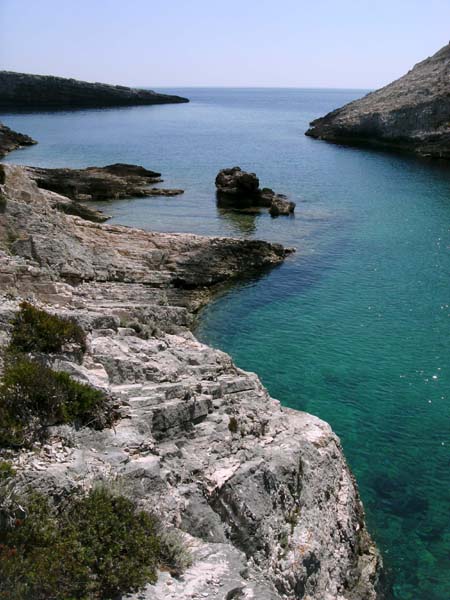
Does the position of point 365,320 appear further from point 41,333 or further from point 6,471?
point 6,471

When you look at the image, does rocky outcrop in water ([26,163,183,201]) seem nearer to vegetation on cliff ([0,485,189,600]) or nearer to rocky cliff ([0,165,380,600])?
rocky cliff ([0,165,380,600])

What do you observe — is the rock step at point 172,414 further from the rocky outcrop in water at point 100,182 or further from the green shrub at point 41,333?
the rocky outcrop in water at point 100,182

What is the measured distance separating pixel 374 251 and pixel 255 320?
1853cm

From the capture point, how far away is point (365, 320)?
120 ft

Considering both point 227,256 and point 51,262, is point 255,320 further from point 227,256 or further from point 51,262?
point 51,262

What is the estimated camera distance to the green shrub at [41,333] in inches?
653

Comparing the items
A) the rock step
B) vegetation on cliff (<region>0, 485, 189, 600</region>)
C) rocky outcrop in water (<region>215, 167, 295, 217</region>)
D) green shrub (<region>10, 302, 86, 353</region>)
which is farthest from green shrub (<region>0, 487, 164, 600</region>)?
rocky outcrop in water (<region>215, 167, 295, 217</region>)

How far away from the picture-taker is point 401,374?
98.2ft

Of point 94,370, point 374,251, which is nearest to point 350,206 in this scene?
point 374,251

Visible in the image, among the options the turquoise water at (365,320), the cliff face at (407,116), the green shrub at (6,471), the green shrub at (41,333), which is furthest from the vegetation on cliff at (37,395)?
the cliff face at (407,116)

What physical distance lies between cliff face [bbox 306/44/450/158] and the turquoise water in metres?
16.7

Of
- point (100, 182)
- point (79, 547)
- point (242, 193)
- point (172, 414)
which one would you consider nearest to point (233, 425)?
point (172, 414)

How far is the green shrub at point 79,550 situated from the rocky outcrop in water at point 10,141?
95.7 m

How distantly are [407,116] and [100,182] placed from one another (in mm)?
69055
